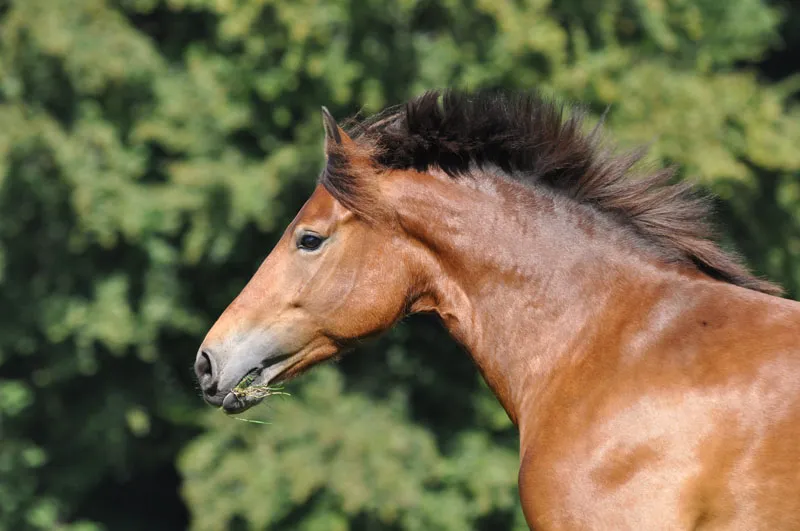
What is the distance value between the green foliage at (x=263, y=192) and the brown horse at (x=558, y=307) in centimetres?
606

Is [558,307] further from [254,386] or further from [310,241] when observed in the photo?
[254,386]

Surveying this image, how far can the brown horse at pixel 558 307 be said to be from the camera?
2.95 meters

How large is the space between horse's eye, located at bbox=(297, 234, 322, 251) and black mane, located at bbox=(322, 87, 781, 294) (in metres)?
0.17

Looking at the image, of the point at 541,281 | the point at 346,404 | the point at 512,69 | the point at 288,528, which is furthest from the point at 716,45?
the point at 541,281

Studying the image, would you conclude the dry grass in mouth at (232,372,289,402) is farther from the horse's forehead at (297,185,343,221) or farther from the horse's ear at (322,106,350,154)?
the horse's ear at (322,106,350,154)

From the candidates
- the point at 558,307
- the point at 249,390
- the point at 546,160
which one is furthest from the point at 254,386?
the point at 546,160

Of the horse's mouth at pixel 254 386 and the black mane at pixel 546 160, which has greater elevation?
the black mane at pixel 546 160

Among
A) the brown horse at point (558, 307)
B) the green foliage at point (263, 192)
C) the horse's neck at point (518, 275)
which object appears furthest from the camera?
the green foliage at point (263, 192)

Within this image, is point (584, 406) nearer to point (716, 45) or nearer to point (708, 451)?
point (708, 451)

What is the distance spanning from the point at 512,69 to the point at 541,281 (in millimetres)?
6982

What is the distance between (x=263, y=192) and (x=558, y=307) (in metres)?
6.66

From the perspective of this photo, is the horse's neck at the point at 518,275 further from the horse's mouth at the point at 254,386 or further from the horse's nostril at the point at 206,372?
the horse's nostril at the point at 206,372

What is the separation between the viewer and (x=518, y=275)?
348 cm

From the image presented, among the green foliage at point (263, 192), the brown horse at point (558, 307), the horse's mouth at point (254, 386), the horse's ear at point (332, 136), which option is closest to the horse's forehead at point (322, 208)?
the brown horse at point (558, 307)
